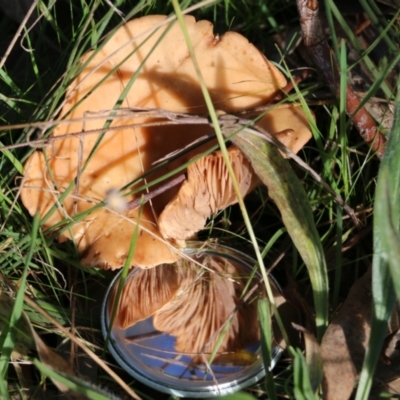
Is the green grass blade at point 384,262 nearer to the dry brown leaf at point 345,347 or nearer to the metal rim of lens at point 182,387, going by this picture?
the dry brown leaf at point 345,347

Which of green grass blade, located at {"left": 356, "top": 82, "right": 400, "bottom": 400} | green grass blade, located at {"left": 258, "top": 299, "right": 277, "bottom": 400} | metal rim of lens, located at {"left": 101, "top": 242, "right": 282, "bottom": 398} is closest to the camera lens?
green grass blade, located at {"left": 356, "top": 82, "right": 400, "bottom": 400}

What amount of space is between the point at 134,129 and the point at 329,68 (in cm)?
51

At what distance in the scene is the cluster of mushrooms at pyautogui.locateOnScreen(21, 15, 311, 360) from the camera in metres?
1.38

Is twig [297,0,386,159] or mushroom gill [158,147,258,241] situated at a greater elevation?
twig [297,0,386,159]

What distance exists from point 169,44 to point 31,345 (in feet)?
2.63

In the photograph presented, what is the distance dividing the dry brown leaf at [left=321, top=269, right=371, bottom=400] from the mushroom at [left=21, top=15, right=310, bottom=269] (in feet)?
1.20

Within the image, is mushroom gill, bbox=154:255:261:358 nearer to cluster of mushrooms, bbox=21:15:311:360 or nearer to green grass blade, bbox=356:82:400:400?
cluster of mushrooms, bbox=21:15:311:360

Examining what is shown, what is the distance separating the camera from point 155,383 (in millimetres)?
1578

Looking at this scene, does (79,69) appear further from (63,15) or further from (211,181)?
(63,15)

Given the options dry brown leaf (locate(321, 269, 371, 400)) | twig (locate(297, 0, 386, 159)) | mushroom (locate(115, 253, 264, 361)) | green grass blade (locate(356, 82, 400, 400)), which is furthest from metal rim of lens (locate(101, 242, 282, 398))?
twig (locate(297, 0, 386, 159))

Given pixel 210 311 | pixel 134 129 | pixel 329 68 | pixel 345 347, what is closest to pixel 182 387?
pixel 210 311

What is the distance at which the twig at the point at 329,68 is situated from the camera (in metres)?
1.50

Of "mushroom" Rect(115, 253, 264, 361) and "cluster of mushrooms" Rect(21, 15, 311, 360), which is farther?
"mushroom" Rect(115, 253, 264, 361)

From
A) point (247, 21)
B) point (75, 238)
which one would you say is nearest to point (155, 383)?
point (75, 238)
